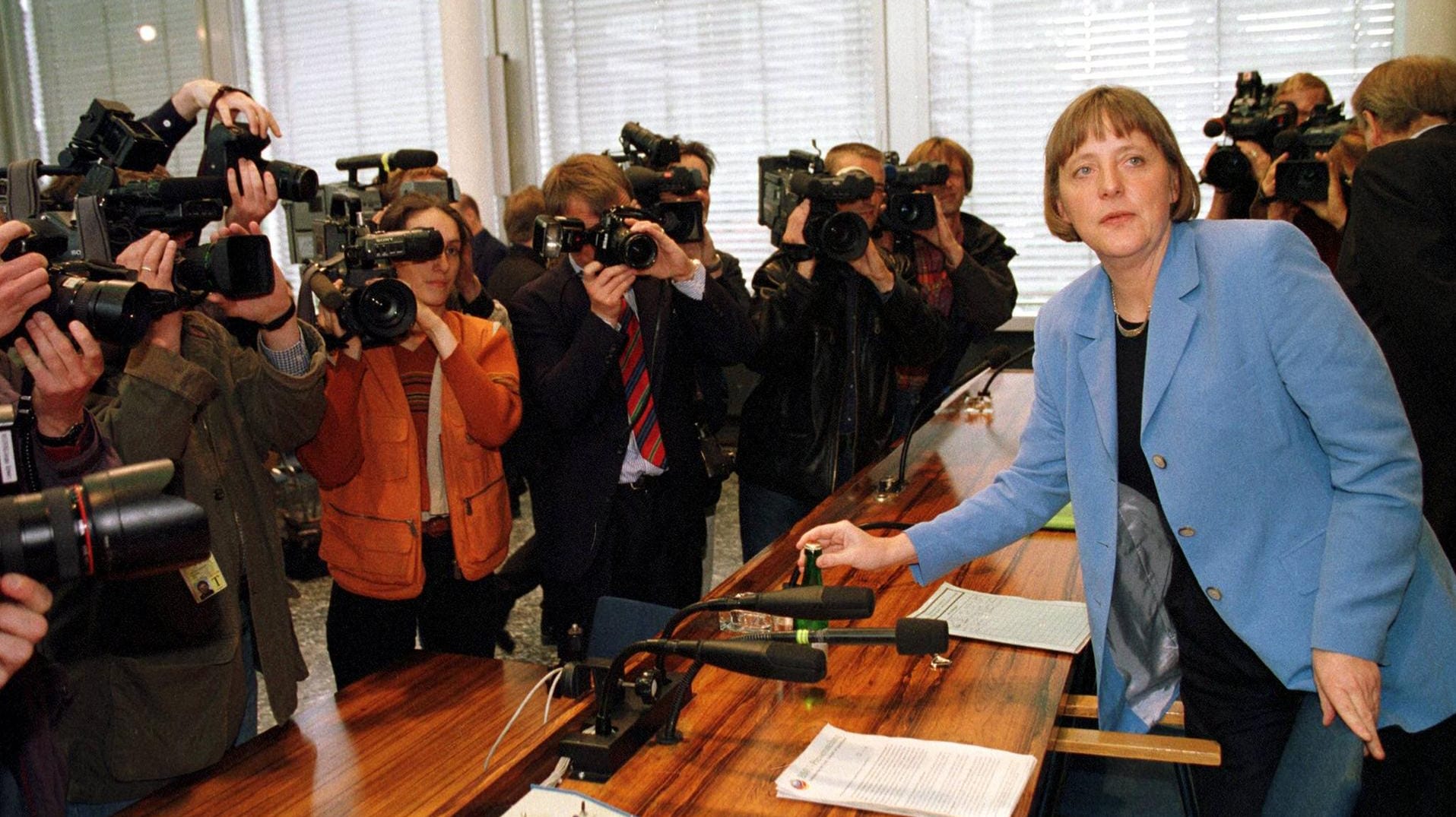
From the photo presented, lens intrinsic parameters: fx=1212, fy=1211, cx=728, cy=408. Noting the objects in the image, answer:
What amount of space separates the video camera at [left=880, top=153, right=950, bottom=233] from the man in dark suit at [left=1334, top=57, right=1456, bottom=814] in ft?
3.25

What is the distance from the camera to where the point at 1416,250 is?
8.68 feet

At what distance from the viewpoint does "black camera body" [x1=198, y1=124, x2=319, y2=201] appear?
2.23 meters

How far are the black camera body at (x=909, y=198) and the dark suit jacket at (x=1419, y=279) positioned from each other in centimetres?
99

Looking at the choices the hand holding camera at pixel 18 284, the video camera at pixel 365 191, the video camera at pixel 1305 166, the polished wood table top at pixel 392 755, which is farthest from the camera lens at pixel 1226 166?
the hand holding camera at pixel 18 284

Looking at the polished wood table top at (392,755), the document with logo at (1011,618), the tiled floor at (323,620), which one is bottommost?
the tiled floor at (323,620)

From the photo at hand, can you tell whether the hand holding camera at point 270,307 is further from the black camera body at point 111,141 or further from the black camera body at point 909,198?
the black camera body at point 909,198

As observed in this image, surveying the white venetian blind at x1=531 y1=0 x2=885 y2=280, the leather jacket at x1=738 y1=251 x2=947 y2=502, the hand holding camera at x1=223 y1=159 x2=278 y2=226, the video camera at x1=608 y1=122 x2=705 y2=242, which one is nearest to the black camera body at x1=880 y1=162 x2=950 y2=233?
the leather jacket at x1=738 y1=251 x2=947 y2=502

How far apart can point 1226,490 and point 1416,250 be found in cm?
146

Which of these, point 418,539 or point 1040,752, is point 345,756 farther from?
point 1040,752

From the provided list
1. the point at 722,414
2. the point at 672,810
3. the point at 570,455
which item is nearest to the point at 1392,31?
the point at 722,414

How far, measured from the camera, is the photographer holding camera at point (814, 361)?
9.66 feet

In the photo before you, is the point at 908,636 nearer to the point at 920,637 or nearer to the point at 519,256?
the point at 920,637

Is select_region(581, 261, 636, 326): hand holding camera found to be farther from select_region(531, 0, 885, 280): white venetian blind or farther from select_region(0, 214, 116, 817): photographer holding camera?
select_region(531, 0, 885, 280): white venetian blind

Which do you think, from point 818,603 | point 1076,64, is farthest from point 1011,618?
point 1076,64
